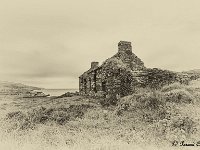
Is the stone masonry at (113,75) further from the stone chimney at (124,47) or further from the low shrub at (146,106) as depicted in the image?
the low shrub at (146,106)

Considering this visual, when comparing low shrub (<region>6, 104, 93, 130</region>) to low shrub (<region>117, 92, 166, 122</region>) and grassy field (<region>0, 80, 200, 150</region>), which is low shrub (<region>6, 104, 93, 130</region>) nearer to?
grassy field (<region>0, 80, 200, 150</region>)

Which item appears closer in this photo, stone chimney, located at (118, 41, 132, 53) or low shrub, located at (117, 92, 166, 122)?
low shrub, located at (117, 92, 166, 122)

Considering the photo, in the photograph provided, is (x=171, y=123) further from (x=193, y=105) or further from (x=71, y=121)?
(x=71, y=121)

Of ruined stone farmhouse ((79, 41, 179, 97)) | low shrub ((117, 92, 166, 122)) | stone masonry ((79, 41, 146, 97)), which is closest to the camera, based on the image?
low shrub ((117, 92, 166, 122))

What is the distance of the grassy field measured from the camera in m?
11.7

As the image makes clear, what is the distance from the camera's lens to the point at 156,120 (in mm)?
15273

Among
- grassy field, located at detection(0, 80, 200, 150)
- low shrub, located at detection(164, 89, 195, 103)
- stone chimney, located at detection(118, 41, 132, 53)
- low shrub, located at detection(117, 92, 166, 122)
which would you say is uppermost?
stone chimney, located at detection(118, 41, 132, 53)

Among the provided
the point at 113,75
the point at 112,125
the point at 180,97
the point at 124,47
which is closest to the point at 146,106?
the point at 180,97

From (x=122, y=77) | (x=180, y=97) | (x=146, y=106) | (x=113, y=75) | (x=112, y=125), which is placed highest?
(x=113, y=75)

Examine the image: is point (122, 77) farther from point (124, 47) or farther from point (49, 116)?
point (49, 116)

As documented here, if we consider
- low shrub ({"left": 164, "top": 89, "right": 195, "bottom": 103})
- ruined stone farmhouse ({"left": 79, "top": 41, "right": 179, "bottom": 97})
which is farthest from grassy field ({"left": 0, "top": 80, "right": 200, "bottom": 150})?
ruined stone farmhouse ({"left": 79, "top": 41, "right": 179, "bottom": 97})

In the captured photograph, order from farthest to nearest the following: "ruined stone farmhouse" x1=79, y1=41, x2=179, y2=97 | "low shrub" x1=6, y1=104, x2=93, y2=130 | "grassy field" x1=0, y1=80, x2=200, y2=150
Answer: "ruined stone farmhouse" x1=79, y1=41, x2=179, y2=97 → "low shrub" x1=6, y1=104, x2=93, y2=130 → "grassy field" x1=0, y1=80, x2=200, y2=150

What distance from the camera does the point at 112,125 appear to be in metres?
15.3

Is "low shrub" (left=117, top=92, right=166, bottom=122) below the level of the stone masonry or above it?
below
